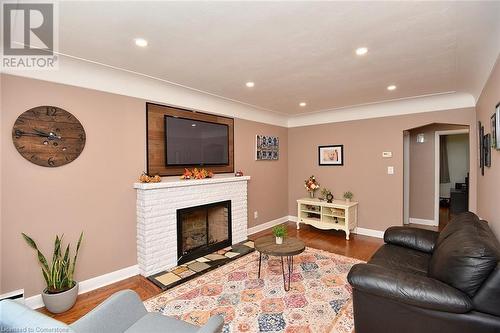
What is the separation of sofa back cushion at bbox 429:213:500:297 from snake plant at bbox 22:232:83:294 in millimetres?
3145

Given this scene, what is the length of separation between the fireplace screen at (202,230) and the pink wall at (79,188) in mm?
616

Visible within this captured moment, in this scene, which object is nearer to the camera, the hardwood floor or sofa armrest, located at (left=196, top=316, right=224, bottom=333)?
sofa armrest, located at (left=196, top=316, right=224, bottom=333)

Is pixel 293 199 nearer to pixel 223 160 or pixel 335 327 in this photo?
pixel 223 160

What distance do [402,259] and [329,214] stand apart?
2336 mm

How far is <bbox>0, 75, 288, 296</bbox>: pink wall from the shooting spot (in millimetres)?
2234

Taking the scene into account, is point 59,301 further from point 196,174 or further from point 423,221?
point 423,221

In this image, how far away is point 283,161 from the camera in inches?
224

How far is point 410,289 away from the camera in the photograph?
1.60 meters

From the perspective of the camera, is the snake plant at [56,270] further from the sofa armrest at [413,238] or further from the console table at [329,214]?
the console table at [329,214]

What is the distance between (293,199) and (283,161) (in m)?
0.92

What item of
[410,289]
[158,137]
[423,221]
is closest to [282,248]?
[410,289]

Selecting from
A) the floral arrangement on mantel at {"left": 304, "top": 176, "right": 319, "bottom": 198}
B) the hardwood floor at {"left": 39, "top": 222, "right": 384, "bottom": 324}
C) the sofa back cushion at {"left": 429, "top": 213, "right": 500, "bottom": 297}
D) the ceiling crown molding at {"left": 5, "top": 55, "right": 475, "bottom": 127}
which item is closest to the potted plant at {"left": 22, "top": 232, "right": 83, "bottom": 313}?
the hardwood floor at {"left": 39, "top": 222, "right": 384, "bottom": 324}

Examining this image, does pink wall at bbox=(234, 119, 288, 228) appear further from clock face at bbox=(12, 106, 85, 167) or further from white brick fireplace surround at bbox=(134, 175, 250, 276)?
clock face at bbox=(12, 106, 85, 167)
